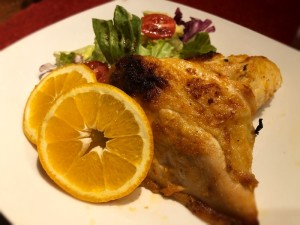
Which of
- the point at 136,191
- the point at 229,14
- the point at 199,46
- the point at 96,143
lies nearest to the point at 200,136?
the point at 136,191

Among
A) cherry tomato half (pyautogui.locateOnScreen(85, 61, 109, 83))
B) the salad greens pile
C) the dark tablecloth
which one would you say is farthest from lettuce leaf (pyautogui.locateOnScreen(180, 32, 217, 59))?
the dark tablecloth

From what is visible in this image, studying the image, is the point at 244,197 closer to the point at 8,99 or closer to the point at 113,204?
the point at 113,204

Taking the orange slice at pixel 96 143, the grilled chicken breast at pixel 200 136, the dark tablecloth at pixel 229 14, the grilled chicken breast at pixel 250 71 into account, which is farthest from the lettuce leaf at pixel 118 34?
the dark tablecloth at pixel 229 14

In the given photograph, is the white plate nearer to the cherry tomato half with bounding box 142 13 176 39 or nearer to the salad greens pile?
the salad greens pile

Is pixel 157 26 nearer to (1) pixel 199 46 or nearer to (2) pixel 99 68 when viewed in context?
(1) pixel 199 46

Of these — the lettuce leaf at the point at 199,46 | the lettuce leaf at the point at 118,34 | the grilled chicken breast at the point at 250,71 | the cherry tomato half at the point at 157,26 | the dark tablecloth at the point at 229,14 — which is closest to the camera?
the grilled chicken breast at the point at 250,71

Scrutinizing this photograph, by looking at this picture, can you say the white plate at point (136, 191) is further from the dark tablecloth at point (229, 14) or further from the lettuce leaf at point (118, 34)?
the dark tablecloth at point (229, 14)
